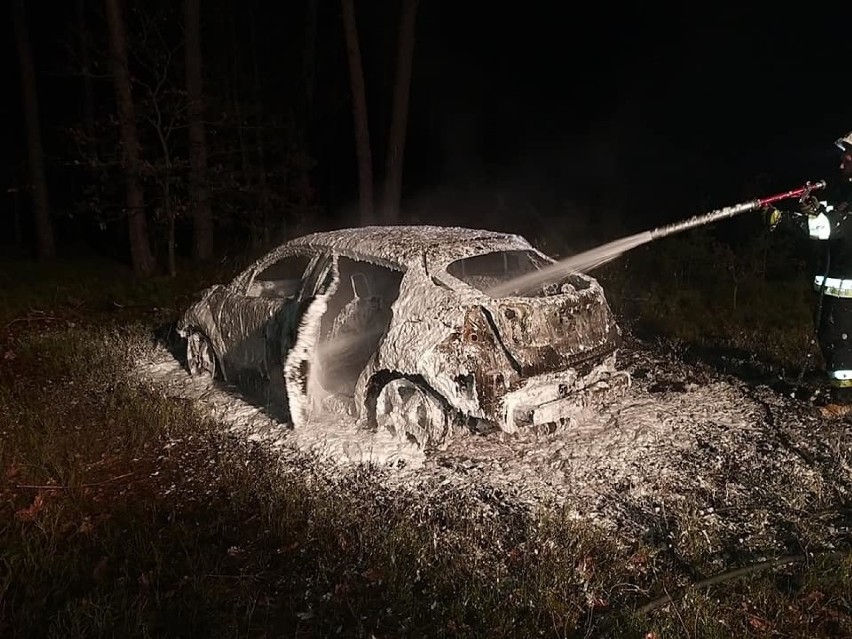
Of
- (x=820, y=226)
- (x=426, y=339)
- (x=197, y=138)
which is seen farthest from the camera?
(x=197, y=138)

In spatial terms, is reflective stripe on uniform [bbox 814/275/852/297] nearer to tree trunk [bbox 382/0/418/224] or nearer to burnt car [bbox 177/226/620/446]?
burnt car [bbox 177/226/620/446]

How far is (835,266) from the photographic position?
5.25 metres

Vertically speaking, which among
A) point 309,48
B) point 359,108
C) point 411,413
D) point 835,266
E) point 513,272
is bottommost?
point 411,413

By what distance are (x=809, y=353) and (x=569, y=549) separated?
4672 millimetres

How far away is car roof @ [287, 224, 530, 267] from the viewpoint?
4.97m

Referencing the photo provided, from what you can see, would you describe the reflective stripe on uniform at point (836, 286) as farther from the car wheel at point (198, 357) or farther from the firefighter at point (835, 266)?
the car wheel at point (198, 357)

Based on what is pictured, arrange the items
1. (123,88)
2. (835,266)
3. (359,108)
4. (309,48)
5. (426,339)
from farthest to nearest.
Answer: (309,48)
(359,108)
(123,88)
(835,266)
(426,339)

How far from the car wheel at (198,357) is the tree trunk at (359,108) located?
775cm

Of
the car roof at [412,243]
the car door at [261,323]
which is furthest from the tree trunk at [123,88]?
the car roof at [412,243]

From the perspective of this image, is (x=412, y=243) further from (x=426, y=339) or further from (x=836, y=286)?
(x=836, y=286)

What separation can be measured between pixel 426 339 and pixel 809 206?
3.22 meters

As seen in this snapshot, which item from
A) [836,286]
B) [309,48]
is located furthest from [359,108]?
[836,286]

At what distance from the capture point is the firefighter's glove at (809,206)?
507 cm

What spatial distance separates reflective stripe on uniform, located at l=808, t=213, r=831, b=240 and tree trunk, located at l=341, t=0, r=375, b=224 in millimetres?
10042
